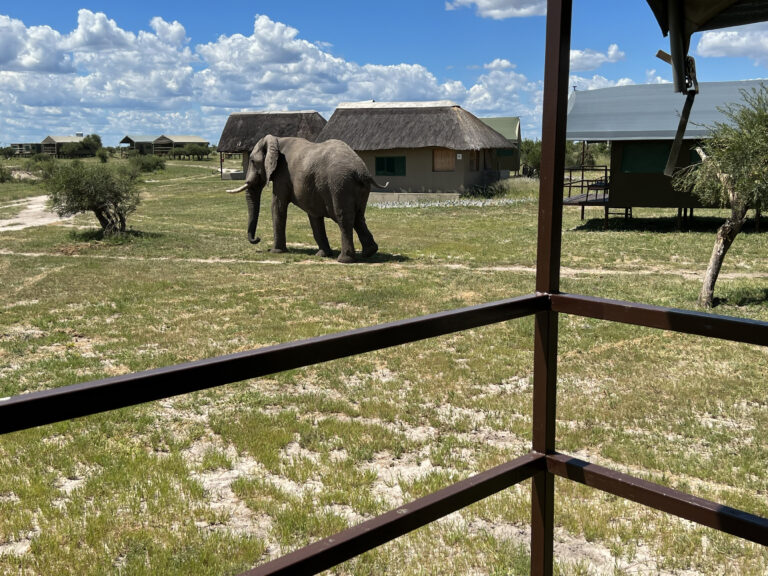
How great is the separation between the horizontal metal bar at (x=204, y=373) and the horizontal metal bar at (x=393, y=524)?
488 millimetres

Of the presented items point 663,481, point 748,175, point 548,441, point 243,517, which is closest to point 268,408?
point 243,517

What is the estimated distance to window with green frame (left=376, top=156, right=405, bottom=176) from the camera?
3044cm

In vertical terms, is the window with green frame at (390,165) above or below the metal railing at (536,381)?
above

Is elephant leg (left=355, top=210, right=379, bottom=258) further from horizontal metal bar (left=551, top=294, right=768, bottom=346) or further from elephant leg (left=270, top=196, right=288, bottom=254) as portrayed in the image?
horizontal metal bar (left=551, top=294, right=768, bottom=346)

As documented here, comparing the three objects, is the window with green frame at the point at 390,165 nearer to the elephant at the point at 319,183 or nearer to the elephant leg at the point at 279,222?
the elephant at the point at 319,183

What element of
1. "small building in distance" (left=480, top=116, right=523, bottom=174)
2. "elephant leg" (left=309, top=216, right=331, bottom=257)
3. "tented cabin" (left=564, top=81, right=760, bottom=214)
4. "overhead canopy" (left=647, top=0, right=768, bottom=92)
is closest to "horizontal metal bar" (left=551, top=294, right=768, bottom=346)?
"overhead canopy" (left=647, top=0, right=768, bottom=92)

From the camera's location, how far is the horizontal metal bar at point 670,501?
192cm

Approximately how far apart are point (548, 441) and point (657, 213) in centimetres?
2280

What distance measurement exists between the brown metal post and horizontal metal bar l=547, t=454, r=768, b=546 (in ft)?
0.43

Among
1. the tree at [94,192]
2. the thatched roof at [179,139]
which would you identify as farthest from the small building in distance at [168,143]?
the tree at [94,192]

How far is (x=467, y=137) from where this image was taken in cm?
2945

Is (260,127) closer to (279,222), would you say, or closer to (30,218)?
(30,218)

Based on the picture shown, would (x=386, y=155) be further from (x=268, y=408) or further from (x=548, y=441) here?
(x=548, y=441)

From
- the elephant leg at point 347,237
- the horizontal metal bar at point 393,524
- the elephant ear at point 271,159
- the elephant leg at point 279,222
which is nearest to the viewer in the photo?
the horizontal metal bar at point 393,524
